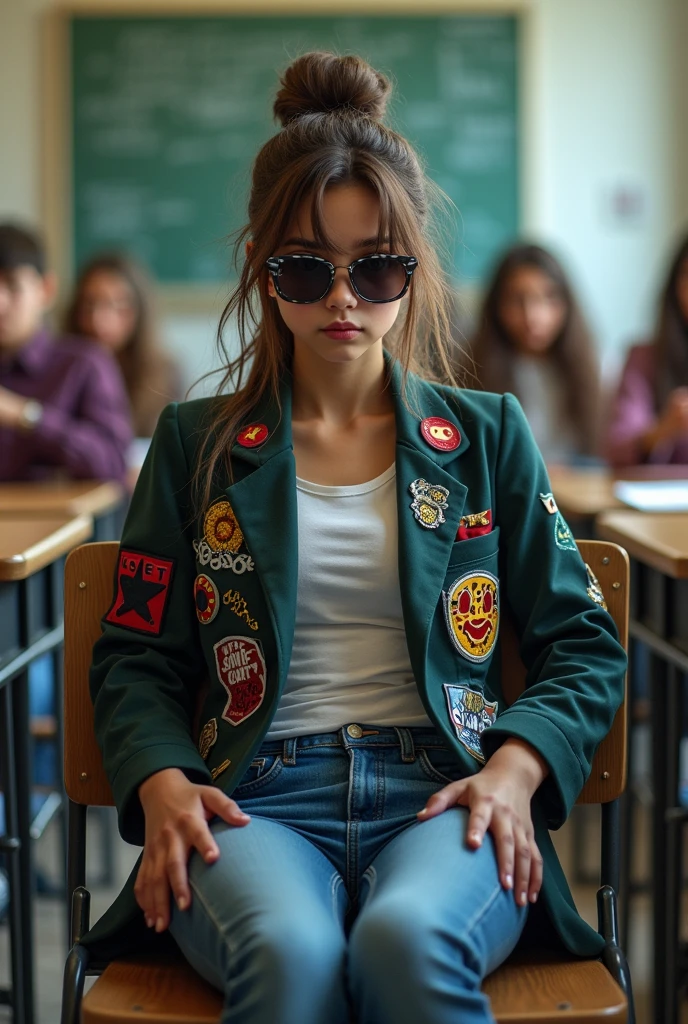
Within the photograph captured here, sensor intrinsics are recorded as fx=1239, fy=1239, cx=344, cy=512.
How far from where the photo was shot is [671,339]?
3105mm

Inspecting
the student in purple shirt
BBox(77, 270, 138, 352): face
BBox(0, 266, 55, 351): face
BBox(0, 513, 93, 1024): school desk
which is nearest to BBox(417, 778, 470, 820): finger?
BBox(0, 513, 93, 1024): school desk

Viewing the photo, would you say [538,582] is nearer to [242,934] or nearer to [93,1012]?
[242,934]

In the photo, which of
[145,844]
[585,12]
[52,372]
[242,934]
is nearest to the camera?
[242,934]

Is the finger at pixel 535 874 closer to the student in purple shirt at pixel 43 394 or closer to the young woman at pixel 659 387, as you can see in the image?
the young woman at pixel 659 387

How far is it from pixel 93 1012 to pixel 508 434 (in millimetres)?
710

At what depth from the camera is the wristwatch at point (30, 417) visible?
3070 mm

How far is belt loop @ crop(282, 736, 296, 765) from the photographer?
3.95 ft

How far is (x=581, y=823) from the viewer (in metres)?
2.49

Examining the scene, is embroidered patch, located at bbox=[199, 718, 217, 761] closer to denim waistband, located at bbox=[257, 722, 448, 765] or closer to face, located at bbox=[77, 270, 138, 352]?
denim waistband, located at bbox=[257, 722, 448, 765]

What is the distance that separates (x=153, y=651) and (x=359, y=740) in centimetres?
23

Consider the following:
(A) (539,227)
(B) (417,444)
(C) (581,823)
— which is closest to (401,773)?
(B) (417,444)

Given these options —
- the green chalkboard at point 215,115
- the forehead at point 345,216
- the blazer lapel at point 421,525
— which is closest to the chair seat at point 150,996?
the blazer lapel at point 421,525

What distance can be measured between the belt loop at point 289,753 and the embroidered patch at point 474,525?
27 centimetres

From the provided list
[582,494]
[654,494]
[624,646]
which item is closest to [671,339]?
[582,494]
